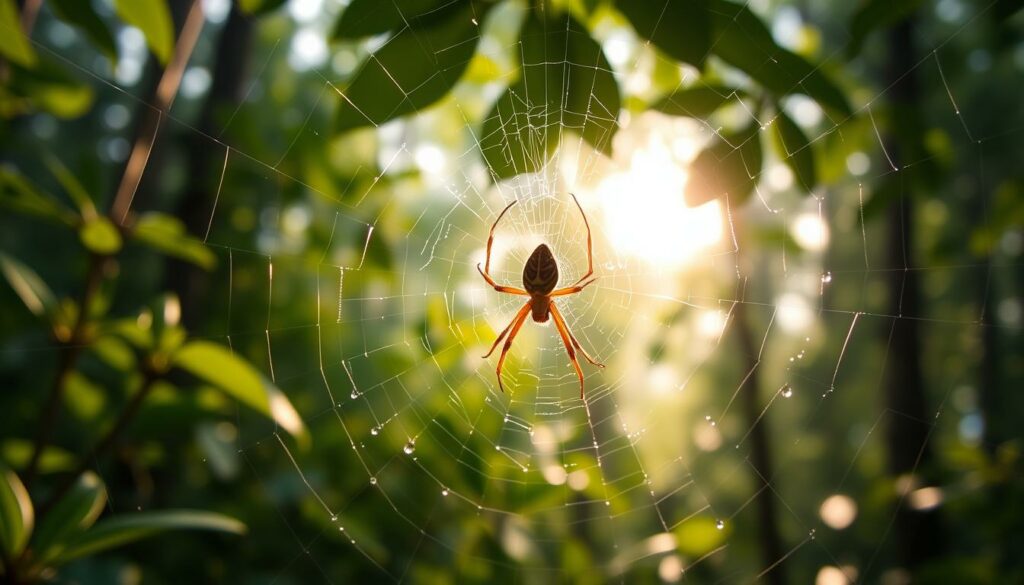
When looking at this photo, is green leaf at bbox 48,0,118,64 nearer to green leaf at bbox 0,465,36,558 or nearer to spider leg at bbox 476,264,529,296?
green leaf at bbox 0,465,36,558

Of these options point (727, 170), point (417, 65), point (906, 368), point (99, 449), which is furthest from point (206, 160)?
point (906, 368)

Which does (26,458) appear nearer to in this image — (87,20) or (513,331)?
(87,20)

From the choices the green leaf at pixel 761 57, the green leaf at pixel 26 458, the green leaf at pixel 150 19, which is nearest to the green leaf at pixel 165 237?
the green leaf at pixel 150 19

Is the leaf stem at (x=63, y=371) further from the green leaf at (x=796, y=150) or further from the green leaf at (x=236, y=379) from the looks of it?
the green leaf at (x=796, y=150)

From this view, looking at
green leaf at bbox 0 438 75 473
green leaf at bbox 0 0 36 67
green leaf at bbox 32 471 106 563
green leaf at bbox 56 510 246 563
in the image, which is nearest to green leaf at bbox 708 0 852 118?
green leaf at bbox 0 0 36 67

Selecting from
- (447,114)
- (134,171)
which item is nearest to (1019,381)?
(447,114)

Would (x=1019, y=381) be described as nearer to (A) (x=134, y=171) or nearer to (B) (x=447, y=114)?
(B) (x=447, y=114)
